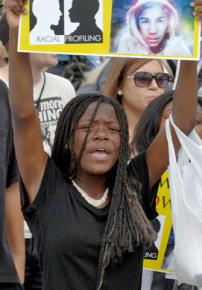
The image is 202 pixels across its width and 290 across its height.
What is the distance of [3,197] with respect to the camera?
14.3 feet

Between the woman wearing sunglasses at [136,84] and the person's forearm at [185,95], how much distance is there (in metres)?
2.02

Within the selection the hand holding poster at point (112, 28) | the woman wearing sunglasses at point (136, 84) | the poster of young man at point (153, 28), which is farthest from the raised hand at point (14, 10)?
the woman wearing sunglasses at point (136, 84)

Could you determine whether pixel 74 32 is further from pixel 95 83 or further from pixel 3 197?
pixel 95 83

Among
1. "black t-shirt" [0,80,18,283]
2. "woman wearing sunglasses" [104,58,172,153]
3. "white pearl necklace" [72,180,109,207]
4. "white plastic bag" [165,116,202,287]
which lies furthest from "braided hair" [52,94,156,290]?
"woman wearing sunglasses" [104,58,172,153]

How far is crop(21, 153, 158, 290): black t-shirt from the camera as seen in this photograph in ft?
12.6

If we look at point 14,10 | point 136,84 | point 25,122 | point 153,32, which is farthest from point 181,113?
point 136,84

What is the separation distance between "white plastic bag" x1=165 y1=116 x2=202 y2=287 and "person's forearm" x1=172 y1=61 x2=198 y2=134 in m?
0.04

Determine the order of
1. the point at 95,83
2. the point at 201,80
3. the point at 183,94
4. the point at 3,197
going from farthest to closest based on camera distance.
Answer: the point at 95,83
the point at 201,80
the point at 3,197
the point at 183,94

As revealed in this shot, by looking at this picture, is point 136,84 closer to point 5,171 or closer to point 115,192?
point 5,171

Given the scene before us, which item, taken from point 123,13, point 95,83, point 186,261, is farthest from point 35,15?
point 95,83

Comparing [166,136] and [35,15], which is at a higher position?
[35,15]

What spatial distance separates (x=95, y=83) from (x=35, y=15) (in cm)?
463

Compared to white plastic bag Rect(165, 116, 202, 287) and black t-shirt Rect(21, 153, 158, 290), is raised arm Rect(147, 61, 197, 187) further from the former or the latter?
black t-shirt Rect(21, 153, 158, 290)

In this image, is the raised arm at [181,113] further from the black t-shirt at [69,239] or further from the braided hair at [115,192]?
the black t-shirt at [69,239]
